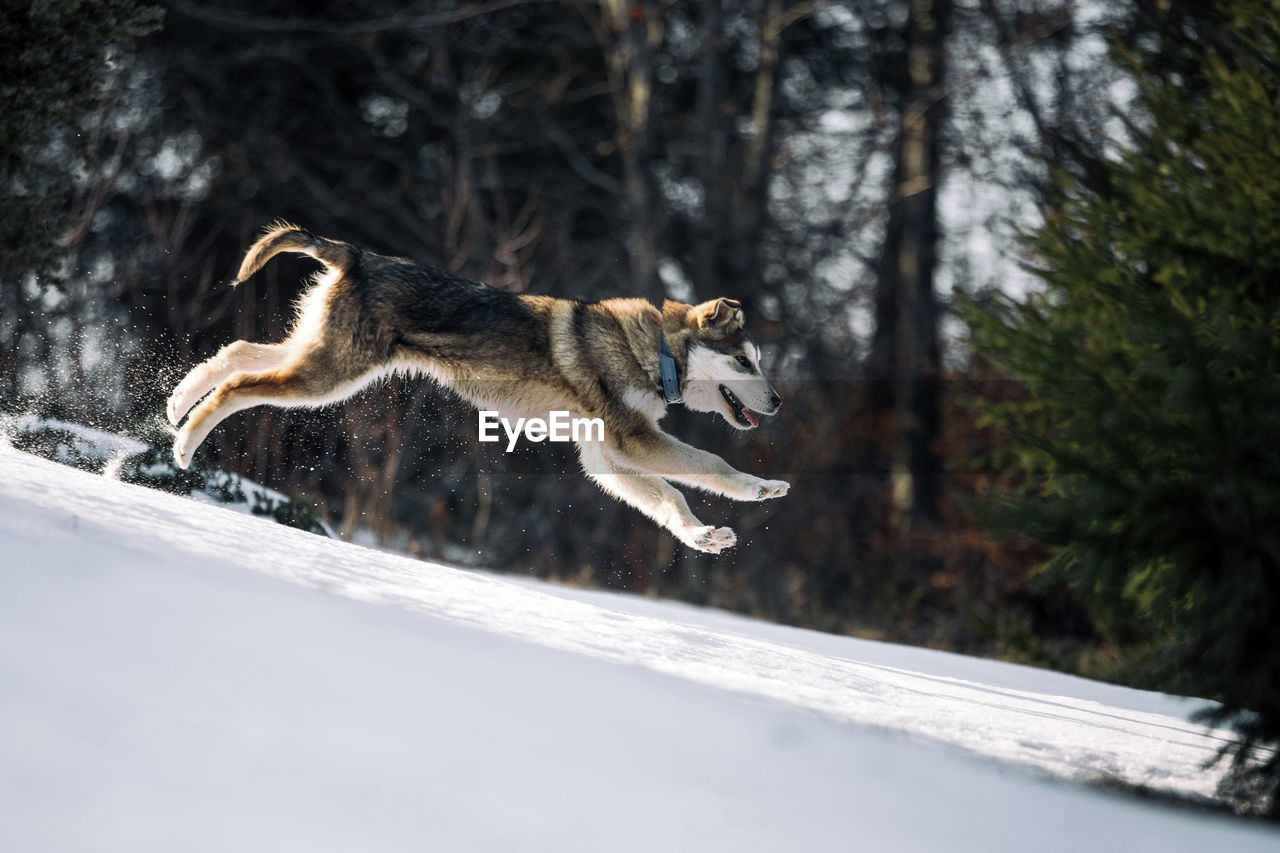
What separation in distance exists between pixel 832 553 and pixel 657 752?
12330 mm

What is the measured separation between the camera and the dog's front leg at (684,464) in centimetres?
582

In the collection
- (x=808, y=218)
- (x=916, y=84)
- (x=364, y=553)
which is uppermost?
(x=916, y=84)

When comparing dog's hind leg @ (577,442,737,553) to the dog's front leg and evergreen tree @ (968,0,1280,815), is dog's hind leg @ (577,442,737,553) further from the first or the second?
evergreen tree @ (968,0,1280,815)

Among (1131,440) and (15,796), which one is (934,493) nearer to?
(1131,440)

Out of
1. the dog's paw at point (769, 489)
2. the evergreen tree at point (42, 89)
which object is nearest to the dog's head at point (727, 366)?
the dog's paw at point (769, 489)

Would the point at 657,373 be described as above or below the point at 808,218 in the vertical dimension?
below

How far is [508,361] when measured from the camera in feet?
20.8

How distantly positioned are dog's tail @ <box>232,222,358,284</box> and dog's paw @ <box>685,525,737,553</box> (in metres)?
2.46

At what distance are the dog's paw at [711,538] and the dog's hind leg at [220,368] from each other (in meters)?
2.52

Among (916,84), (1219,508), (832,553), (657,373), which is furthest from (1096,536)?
(916,84)

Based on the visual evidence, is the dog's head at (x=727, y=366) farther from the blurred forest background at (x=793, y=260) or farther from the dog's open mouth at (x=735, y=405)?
the blurred forest background at (x=793, y=260)

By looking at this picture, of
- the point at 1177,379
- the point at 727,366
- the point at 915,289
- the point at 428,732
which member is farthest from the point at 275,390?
the point at 915,289

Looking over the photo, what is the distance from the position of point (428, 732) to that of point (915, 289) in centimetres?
1627

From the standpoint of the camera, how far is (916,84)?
62.1 feet
